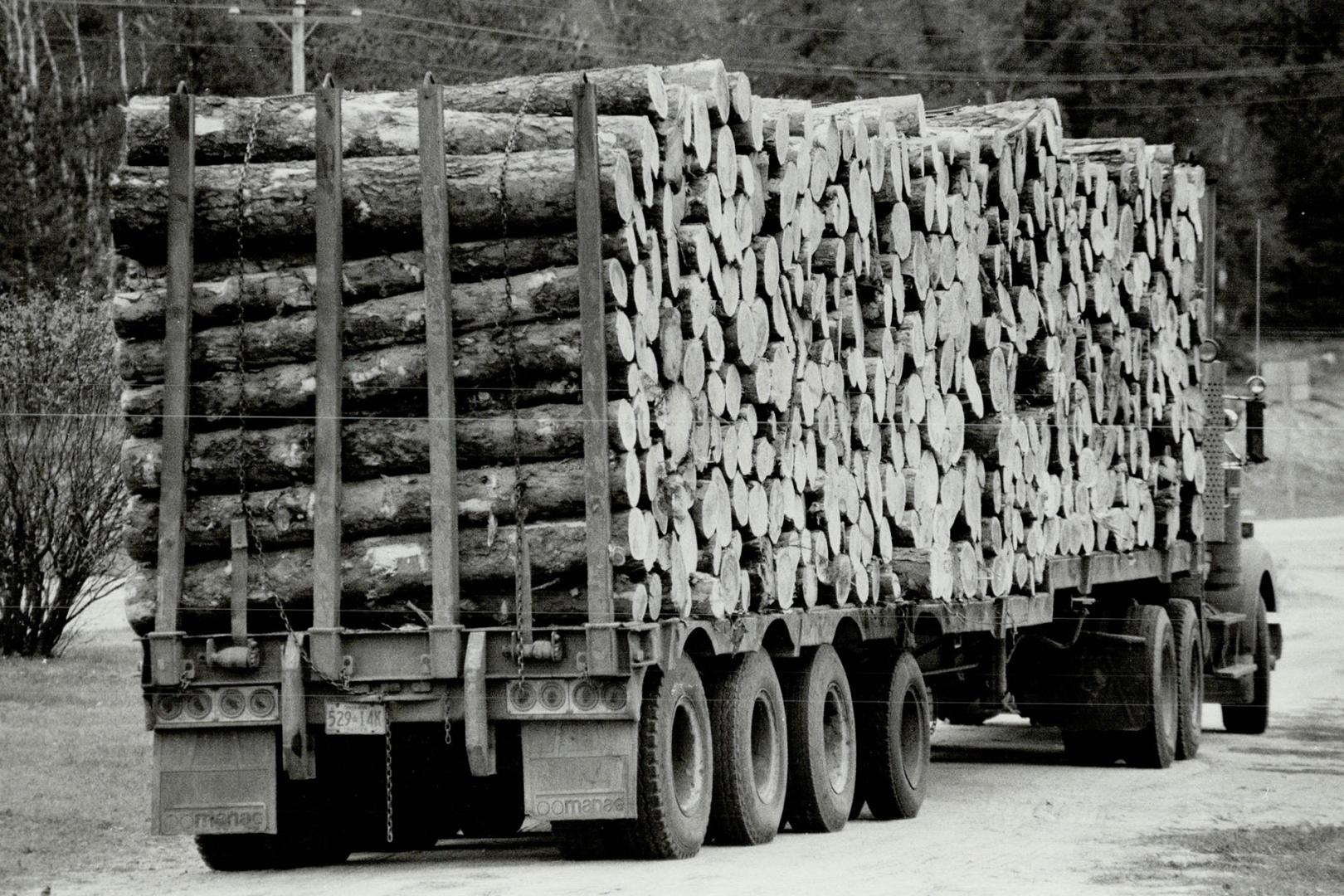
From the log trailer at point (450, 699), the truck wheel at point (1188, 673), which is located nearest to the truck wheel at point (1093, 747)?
→ the truck wheel at point (1188, 673)

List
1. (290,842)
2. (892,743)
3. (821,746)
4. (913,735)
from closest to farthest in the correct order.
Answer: (290,842), (821,746), (892,743), (913,735)

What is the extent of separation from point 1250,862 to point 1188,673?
23.9 feet

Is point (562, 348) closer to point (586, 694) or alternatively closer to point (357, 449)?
point (357, 449)

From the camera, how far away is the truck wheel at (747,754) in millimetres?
11773

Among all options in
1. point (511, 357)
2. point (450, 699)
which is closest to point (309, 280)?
point (511, 357)

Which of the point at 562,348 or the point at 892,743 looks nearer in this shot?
the point at 562,348

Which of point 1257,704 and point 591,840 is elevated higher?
point 591,840

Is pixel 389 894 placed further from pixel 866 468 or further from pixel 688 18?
pixel 688 18

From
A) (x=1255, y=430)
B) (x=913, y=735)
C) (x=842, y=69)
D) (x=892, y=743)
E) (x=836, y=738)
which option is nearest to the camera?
(x=836, y=738)

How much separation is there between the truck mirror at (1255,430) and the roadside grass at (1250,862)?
7.72 meters

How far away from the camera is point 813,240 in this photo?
42.8 feet

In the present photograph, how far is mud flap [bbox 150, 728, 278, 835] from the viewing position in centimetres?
1070

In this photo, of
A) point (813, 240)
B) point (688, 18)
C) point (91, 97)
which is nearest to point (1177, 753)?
point (813, 240)

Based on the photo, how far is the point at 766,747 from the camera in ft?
40.5
